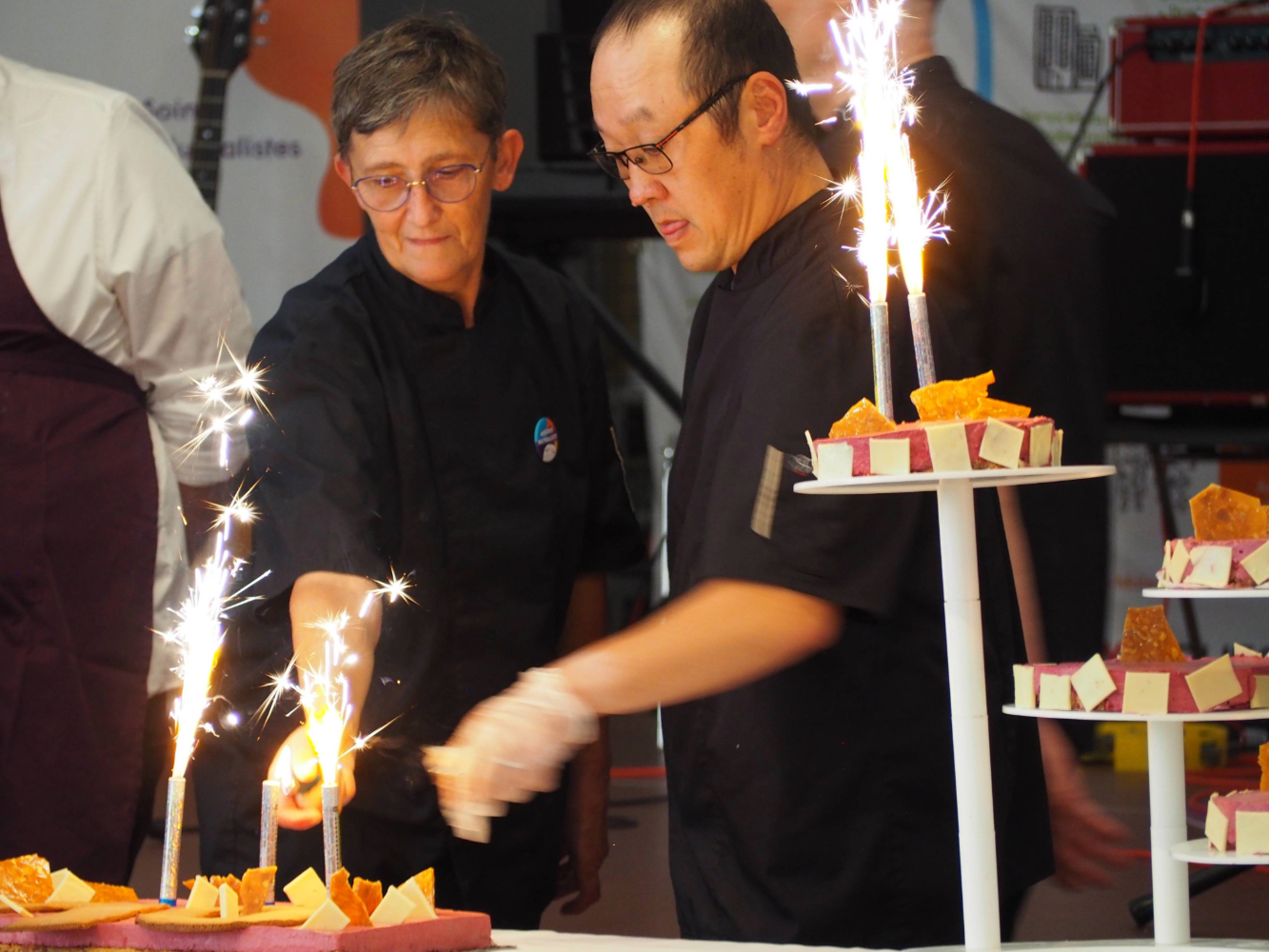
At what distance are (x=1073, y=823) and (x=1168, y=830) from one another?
23 cm

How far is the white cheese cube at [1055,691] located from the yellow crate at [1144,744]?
2913 millimetres

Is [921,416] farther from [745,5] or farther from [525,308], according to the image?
[525,308]

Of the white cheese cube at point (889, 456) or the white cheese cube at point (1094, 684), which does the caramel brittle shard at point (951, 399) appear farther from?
the white cheese cube at point (1094, 684)

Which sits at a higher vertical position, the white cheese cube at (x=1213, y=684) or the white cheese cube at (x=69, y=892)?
the white cheese cube at (x=1213, y=684)

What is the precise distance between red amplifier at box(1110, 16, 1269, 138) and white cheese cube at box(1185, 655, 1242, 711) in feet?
8.46

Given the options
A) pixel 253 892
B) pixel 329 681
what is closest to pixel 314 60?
pixel 329 681

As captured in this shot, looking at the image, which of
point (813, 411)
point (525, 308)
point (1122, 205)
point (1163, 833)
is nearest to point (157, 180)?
point (525, 308)

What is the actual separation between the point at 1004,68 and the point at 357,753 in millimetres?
3358

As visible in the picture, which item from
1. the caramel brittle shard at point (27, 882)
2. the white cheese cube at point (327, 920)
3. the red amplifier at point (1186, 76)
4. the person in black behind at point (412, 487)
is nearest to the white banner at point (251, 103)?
the red amplifier at point (1186, 76)

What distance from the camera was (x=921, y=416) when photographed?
101 cm

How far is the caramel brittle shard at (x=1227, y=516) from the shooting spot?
118 centimetres

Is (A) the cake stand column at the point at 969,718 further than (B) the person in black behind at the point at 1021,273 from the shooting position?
No

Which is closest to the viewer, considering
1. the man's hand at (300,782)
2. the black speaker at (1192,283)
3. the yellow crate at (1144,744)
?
the man's hand at (300,782)

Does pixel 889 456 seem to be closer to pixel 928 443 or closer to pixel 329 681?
pixel 928 443
